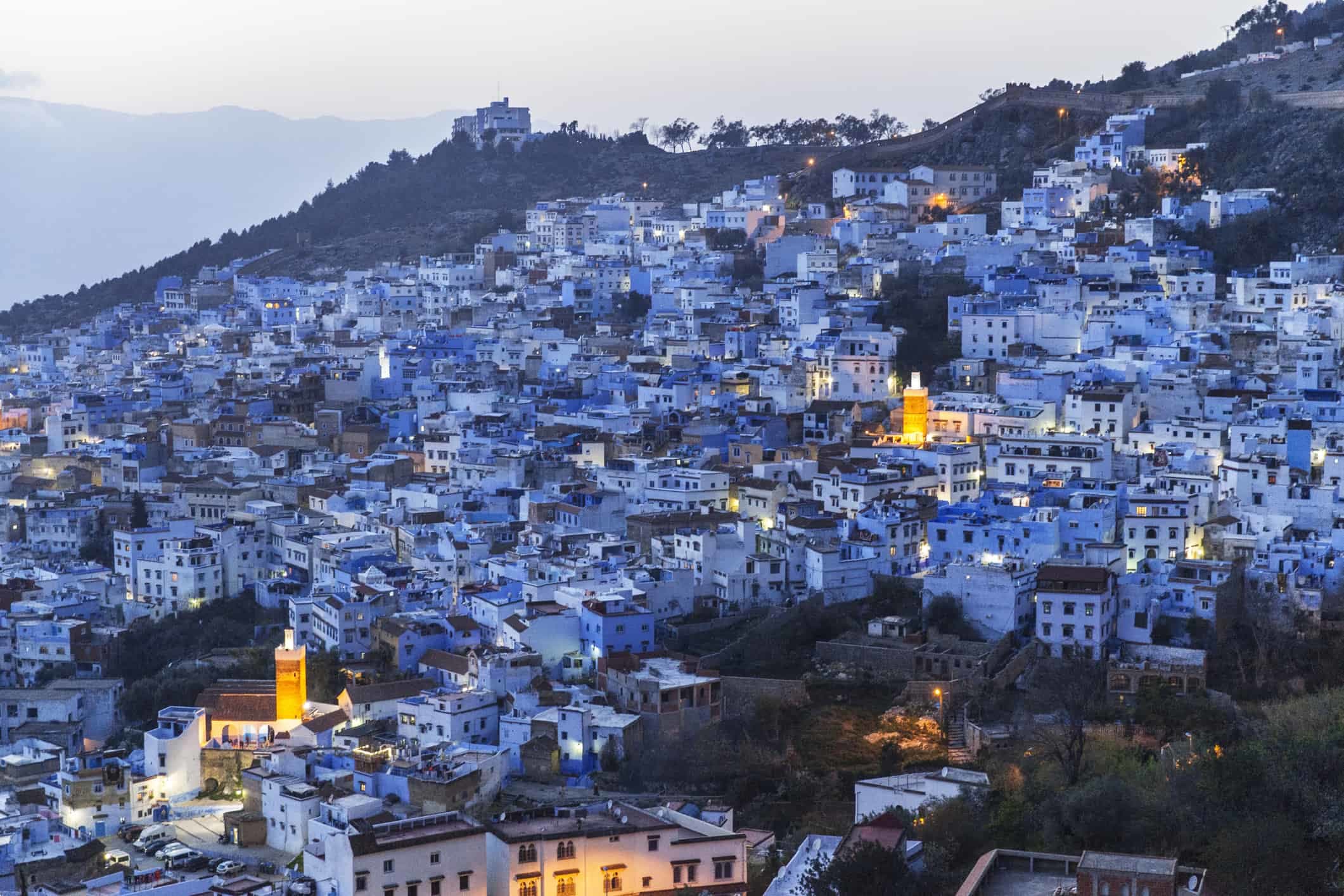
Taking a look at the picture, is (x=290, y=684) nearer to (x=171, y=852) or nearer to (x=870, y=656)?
(x=171, y=852)

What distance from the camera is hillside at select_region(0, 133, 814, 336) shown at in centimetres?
4416

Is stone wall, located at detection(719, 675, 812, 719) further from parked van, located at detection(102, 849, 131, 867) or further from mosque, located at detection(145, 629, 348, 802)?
parked van, located at detection(102, 849, 131, 867)

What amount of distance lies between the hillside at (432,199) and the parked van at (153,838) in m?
27.5

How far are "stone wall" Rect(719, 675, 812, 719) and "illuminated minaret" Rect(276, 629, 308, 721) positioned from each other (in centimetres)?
379

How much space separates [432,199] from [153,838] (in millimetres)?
34320

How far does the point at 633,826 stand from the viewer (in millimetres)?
13016

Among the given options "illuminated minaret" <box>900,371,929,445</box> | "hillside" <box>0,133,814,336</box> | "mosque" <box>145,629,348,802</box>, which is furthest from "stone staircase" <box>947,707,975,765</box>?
"hillside" <box>0,133,814,336</box>

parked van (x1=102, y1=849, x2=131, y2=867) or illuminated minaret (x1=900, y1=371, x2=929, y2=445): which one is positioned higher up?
illuminated minaret (x1=900, y1=371, x2=929, y2=445)

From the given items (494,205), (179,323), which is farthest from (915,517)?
(494,205)

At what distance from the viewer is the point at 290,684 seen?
1700cm

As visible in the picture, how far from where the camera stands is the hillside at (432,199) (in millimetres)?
44156

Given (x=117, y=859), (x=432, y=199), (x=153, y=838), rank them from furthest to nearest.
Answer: (x=432, y=199) < (x=153, y=838) < (x=117, y=859)

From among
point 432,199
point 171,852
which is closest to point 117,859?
point 171,852

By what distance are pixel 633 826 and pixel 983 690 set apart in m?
4.02
